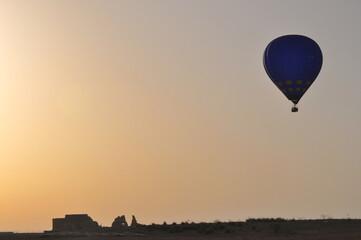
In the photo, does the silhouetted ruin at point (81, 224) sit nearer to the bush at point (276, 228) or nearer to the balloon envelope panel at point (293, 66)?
the bush at point (276, 228)

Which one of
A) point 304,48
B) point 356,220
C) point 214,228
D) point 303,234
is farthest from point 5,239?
point 356,220

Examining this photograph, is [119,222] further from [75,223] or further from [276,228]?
[276,228]

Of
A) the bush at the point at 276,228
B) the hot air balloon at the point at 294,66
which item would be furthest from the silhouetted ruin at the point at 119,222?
the hot air balloon at the point at 294,66

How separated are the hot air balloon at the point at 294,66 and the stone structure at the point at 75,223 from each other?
78.2 feet

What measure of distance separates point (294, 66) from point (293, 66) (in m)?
0.08

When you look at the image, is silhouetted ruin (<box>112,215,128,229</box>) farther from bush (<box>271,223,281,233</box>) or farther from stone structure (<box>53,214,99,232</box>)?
bush (<box>271,223,281,233</box>)

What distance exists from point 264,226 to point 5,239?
2351 centimetres

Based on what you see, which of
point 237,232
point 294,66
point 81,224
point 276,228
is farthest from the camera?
point 81,224

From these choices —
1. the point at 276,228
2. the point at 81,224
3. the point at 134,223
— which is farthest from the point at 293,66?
the point at 81,224

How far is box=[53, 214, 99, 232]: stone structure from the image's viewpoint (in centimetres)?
8038

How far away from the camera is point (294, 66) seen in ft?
Answer: 222

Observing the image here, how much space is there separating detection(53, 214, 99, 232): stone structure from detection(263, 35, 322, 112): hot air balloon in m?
23.8

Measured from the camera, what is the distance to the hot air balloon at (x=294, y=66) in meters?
67.8

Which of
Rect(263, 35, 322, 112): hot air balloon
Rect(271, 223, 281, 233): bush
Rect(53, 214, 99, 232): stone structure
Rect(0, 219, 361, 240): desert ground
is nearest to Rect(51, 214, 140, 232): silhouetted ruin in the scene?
Rect(53, 214, 99, 232): stone structure
